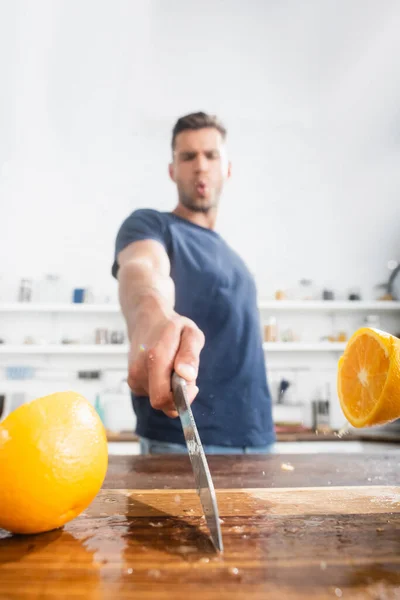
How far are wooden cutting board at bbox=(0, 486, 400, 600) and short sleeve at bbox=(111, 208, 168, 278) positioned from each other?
820 millimetres

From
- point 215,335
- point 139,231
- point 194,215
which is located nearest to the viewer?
point 139,231

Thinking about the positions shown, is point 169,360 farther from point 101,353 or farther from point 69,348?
point 101,353

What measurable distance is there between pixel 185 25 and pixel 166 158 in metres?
1.11

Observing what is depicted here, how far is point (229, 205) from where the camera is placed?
10.5ft

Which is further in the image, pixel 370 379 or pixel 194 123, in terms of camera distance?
pixel 194 123

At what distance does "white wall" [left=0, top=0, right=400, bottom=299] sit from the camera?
2.02 metres

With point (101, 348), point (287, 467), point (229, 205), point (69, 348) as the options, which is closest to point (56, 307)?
point (69, 348)

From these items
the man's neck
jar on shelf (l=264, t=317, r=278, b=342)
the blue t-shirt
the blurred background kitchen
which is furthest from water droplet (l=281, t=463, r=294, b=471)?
jar on shelf (l=264, t=317, r=278, b=342)

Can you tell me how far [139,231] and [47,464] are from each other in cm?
92

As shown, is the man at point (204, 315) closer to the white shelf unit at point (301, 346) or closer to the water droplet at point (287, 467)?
the water droplet at point (287, 467)


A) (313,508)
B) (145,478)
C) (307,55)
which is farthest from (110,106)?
(313,508)

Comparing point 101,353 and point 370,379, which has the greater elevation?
point 370,379

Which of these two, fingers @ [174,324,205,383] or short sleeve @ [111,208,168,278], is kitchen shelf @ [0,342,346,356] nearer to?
short sleeve @ [111,208,168,278]

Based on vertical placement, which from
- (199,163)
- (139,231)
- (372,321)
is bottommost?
(372,321)
